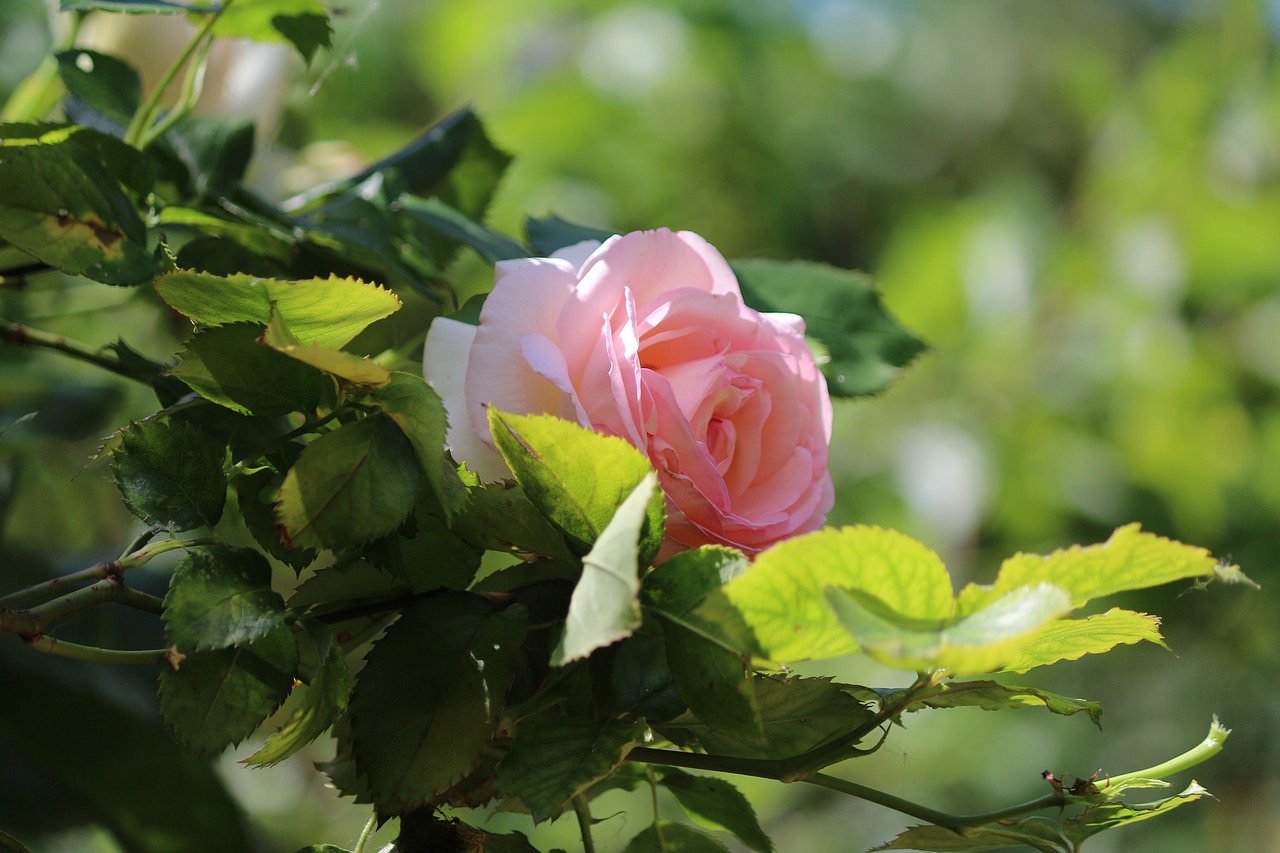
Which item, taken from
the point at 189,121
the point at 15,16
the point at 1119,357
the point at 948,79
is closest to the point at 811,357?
the point at 189,121

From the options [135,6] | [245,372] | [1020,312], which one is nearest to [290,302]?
[245,372]

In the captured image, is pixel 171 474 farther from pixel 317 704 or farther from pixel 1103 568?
pixel 1103 568

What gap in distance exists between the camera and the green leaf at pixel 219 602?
0.15 meters

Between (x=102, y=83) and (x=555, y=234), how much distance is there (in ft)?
0.41

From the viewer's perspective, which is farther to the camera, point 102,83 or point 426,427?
point 102,83

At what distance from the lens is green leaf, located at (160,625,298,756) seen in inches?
6.3

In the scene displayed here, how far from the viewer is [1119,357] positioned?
924 millimetres

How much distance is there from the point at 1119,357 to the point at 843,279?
719mm

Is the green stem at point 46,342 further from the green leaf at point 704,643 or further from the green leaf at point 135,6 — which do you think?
the green leaf at point 704,643

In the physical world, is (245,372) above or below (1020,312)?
above

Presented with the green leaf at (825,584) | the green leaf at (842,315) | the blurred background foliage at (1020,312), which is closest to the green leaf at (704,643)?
the green leaf at (825,584)

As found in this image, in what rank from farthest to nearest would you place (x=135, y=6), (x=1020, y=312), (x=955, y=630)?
(x=1020, y=312) < (x=135, y=6) < (x=955, y=630)

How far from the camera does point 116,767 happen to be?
1.04 feet

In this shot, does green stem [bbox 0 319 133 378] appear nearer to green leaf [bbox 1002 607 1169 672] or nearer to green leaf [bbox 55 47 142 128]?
green leaf [bbox 55 47 142 128]
